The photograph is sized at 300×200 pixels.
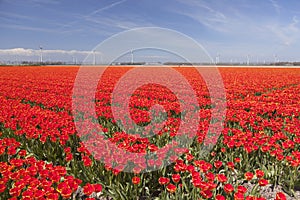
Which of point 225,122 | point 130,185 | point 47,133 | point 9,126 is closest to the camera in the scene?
point 130,185

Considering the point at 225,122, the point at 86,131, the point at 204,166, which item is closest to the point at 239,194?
the point at 204,166

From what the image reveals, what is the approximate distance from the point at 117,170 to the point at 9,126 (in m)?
3.57

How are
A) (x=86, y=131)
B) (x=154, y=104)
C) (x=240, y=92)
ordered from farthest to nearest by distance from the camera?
(x=240, y=92)
(x=154, y=104)
(x=86, y=131)

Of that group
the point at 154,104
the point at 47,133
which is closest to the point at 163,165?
the point at 47,133

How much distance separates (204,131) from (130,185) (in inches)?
92.4

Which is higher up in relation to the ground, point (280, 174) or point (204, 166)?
point (204, 166)

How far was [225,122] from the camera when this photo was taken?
688 cm

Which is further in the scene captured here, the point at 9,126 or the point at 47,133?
the point at 9,126

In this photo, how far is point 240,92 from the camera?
13.3 meters

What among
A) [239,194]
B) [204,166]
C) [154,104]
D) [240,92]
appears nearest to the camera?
[239,194]

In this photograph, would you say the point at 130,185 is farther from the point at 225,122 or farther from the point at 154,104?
the point at 154,104

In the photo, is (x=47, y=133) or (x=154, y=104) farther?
(x=154, y=104)

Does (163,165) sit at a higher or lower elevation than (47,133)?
lower

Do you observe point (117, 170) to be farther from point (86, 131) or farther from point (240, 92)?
point (240, 92)
